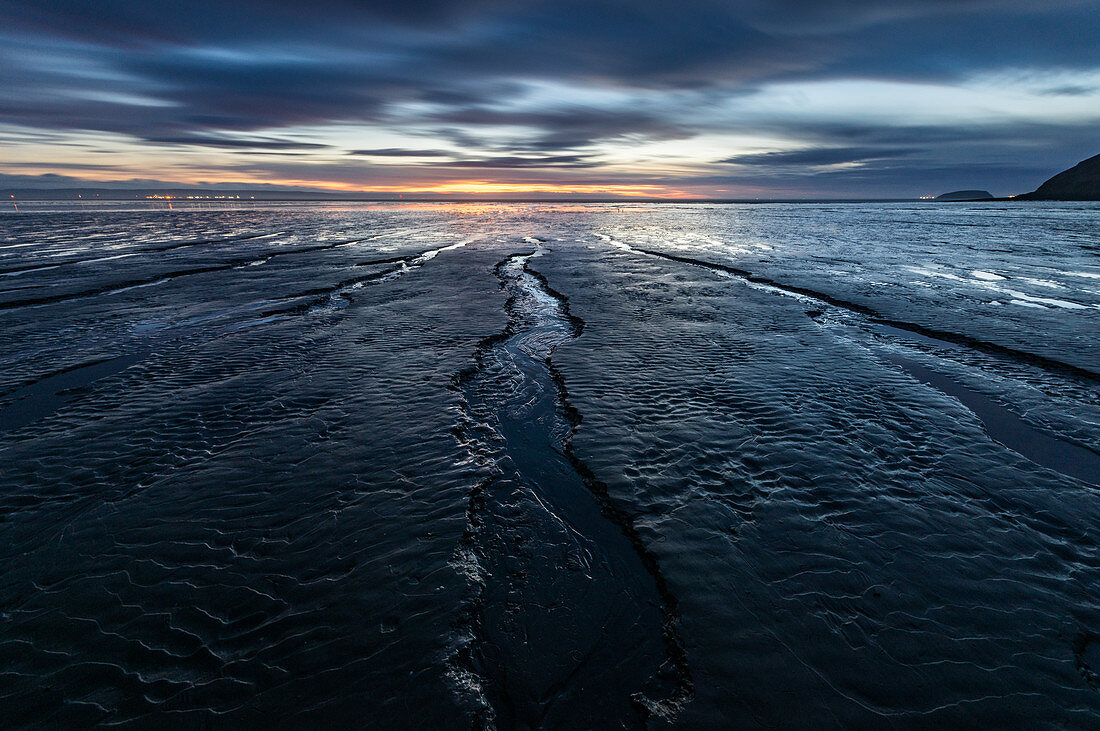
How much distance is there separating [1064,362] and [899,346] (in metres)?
2.45

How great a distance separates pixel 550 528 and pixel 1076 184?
23546 cm

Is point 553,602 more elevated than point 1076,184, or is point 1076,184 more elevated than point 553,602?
point 1076,184

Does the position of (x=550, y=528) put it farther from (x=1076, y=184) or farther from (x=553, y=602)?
(x=1076, y=184)

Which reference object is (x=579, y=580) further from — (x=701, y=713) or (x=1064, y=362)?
(x=1064, y=362)

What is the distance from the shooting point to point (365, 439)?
20.3 feet

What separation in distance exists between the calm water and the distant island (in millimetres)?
205883

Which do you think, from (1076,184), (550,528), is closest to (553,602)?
(550,528)

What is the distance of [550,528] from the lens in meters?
4.60

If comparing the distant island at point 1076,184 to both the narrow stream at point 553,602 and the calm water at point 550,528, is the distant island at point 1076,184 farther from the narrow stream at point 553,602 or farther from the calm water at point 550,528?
the narrow stream at point 553,602

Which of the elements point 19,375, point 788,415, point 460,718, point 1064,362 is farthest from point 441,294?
point 1064,362

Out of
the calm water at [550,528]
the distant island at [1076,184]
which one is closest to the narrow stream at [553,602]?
the calm water at [550,528]

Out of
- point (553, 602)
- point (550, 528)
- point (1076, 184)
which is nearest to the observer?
point (553, 602)

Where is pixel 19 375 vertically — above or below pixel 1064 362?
below

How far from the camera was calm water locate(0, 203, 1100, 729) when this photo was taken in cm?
312
